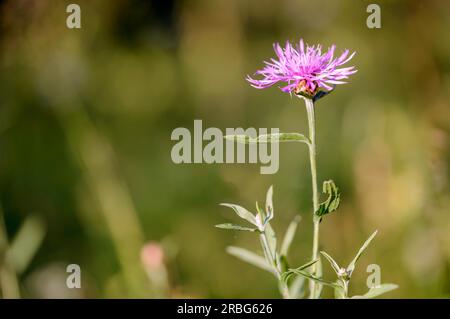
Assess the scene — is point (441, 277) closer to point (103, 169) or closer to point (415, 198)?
point (415, 198)

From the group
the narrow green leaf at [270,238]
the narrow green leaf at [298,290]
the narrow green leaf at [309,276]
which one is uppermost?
the narrow green leaf at [270,238]

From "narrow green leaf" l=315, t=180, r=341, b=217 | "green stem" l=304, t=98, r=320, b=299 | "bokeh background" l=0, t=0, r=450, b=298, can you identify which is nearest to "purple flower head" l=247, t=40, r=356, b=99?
"green stem" l=304, t=98, r=320, b=299

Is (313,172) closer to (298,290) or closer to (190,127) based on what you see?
(298,290)

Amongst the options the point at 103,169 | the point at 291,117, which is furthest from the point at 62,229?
the point at 291,117

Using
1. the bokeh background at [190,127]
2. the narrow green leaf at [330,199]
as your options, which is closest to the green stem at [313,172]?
the narrow green leaf at [330,199]

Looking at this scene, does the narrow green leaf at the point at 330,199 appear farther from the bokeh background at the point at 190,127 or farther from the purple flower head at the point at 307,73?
the bokeh background at the point at 190,127

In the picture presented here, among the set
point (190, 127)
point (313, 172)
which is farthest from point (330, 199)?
point (190, 127)
